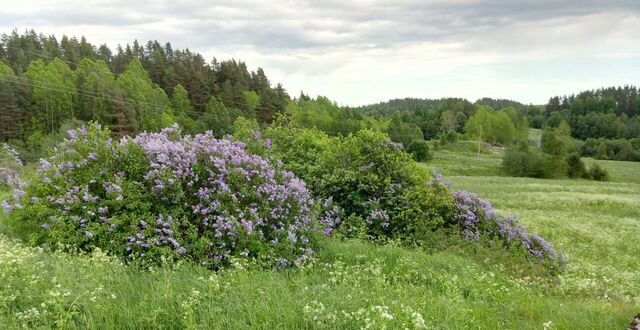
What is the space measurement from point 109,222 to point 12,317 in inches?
120

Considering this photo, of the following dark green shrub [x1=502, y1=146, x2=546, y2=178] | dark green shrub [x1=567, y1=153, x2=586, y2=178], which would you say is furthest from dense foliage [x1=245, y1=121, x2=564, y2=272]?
dark green shrub [x1=567, y1=153, x2=586, y2=178]

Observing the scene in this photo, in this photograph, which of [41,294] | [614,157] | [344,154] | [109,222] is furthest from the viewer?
[614,157]

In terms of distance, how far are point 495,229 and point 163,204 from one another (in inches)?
330

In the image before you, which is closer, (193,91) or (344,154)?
(344,154)

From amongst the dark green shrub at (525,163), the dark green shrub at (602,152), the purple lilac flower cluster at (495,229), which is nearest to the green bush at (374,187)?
the purple lilac flower cluster at (495,229)

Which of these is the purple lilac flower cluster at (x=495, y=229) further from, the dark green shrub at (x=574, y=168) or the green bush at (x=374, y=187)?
the dark green shrub at (x=574, y=168)

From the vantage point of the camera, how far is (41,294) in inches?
194

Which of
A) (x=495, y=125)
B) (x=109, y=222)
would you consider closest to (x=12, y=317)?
(x=109, y=222)

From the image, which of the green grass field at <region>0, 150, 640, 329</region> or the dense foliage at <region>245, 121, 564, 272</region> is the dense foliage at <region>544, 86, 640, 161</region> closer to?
the dense foliage at <region>245, 121, 564, 272</region>

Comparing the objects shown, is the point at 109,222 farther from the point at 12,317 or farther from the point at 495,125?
the point at 495,125

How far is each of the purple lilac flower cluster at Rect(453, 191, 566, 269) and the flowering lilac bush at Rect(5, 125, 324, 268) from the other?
4824mm

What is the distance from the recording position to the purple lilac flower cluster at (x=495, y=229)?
12.0m

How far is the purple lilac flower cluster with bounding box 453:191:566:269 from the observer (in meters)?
12.0

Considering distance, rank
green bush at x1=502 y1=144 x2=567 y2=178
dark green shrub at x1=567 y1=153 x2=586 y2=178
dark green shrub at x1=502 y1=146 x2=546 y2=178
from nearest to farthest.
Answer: green bush at x1=502 y1=144 x2=567 y2=178
dark green shrub at x1=567 y1=153 x2=586 y2=178
dark green shrub at x1=502 y1=146 x2=546 y2=178
